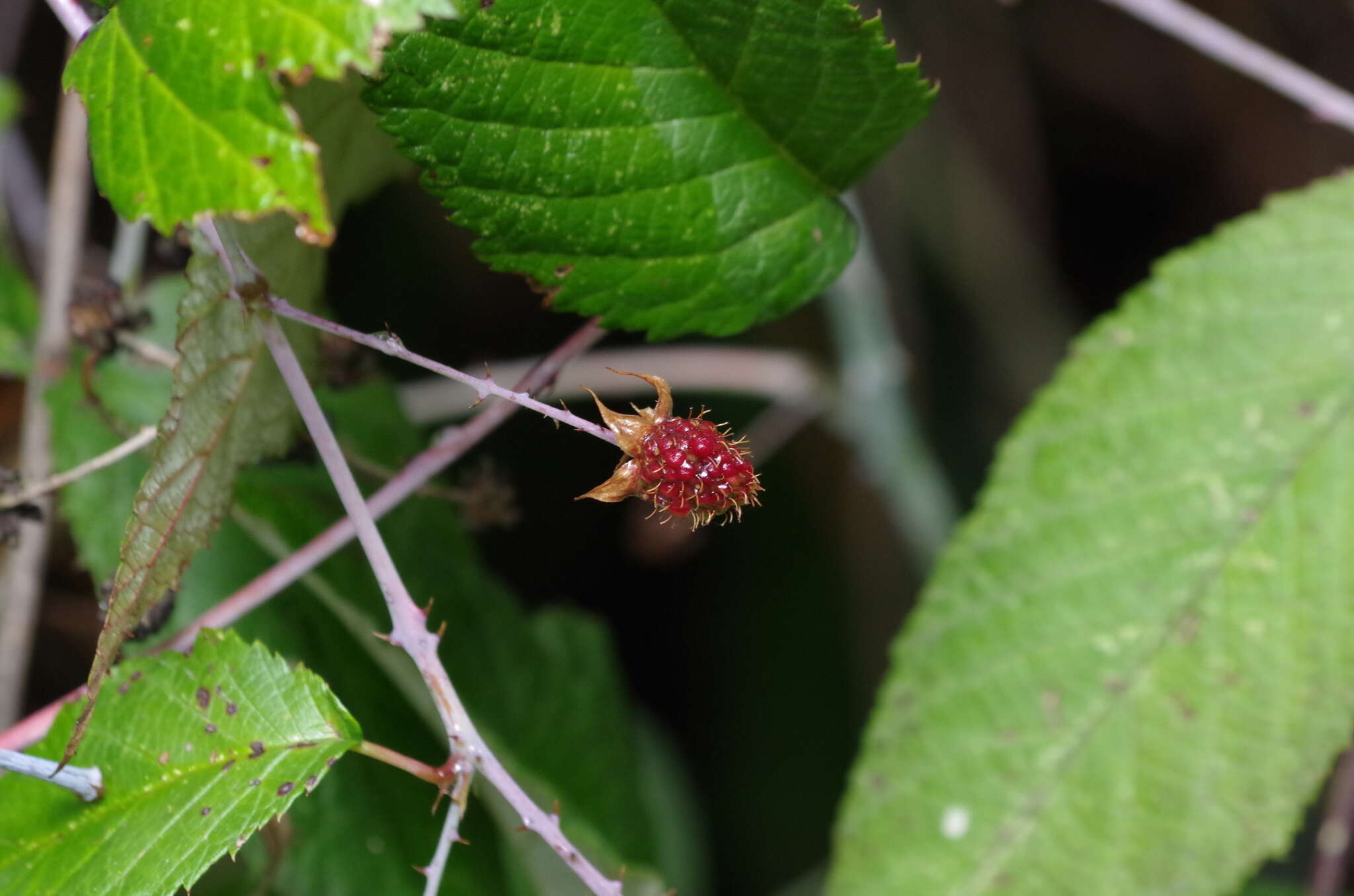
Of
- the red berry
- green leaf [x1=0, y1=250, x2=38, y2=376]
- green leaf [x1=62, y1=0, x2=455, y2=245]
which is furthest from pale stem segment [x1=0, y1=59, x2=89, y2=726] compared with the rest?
the red berry

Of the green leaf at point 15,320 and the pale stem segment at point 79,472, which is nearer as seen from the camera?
the pale stem segment at point 79,472

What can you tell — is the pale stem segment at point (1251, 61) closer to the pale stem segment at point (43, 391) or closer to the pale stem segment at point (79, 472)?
the pale stem segment at point (79, 472)

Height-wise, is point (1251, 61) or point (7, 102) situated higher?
point (7, 102)

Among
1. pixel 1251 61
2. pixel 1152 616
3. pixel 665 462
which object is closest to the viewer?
pixel 665 462

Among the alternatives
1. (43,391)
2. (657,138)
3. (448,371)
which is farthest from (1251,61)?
(43,391)

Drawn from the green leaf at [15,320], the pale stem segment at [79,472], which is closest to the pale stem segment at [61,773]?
the pale stem segment at [79,472]

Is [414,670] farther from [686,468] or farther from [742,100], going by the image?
[742,100]

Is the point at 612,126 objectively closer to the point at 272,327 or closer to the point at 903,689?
the point at 272,327
